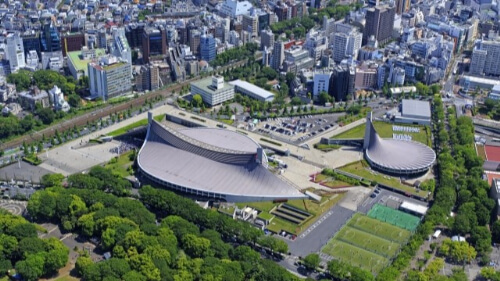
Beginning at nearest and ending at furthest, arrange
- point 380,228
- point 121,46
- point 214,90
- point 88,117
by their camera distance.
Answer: point 380,228 → point 88,117 → point 214,90 → point 121,46

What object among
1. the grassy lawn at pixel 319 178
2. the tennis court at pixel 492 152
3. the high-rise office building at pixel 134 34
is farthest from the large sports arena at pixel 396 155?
the high-rise office building at pixel 134 34

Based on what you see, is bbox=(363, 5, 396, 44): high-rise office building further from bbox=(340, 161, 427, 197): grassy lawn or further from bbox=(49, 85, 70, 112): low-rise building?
bbox=(49, 85, 70, 112): low-rise building

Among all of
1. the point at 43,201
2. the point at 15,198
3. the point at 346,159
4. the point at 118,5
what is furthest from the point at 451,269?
the point at 118,5

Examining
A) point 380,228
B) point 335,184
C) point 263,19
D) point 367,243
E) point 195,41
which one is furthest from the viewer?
point 263,19

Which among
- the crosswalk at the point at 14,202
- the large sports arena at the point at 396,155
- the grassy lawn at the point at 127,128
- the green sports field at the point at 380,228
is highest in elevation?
the large sports arena at the point at 396,155

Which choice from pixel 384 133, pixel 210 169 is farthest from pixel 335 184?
pixel 384 133

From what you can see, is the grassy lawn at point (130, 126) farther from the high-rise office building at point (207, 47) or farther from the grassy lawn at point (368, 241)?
the grassy lawn at point (368, 241)

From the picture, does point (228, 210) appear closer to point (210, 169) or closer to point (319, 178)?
point (210, 169)
